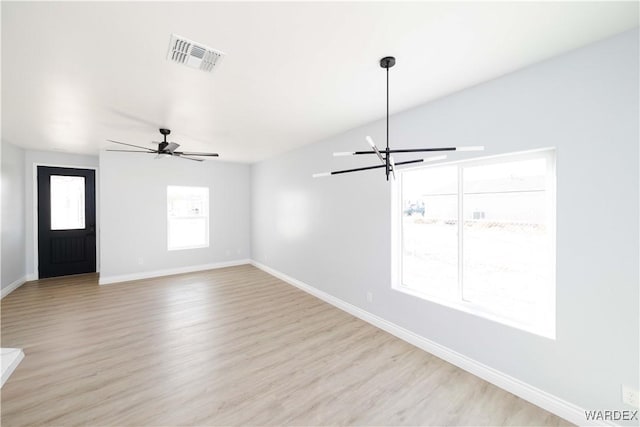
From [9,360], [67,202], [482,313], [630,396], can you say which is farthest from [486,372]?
[67,202]

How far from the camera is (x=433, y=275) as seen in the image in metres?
2.88

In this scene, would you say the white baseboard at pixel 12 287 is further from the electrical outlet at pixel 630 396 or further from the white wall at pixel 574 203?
the electrical outlet at pixel 630 396

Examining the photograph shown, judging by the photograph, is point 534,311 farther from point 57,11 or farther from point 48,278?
point 48,278

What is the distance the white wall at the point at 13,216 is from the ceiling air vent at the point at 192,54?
15.7 feet

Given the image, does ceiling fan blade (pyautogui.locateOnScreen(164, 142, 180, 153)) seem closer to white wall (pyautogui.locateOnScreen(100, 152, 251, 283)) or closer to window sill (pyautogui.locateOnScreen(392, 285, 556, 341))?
white wall (pyautogui.locateOnScreen(100, 152, 251, 283))

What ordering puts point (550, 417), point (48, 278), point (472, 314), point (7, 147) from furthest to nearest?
point (48, 278)
point (7, 147)
point (472, 314)
point (550, 417)

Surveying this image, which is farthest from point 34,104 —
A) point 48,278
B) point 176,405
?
point 48,278

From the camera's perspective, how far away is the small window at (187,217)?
593 cm

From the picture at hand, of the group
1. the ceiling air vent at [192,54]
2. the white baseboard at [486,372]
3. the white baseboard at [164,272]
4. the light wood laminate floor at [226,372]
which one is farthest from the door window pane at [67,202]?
the white baseboard at [486,372]

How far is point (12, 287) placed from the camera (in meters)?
4.54

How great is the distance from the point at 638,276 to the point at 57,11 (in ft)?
12.8

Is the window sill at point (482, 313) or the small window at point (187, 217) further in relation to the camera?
the small window at point (187, 217)

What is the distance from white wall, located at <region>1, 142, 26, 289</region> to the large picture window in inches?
253

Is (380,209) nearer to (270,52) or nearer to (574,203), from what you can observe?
(574,203)
